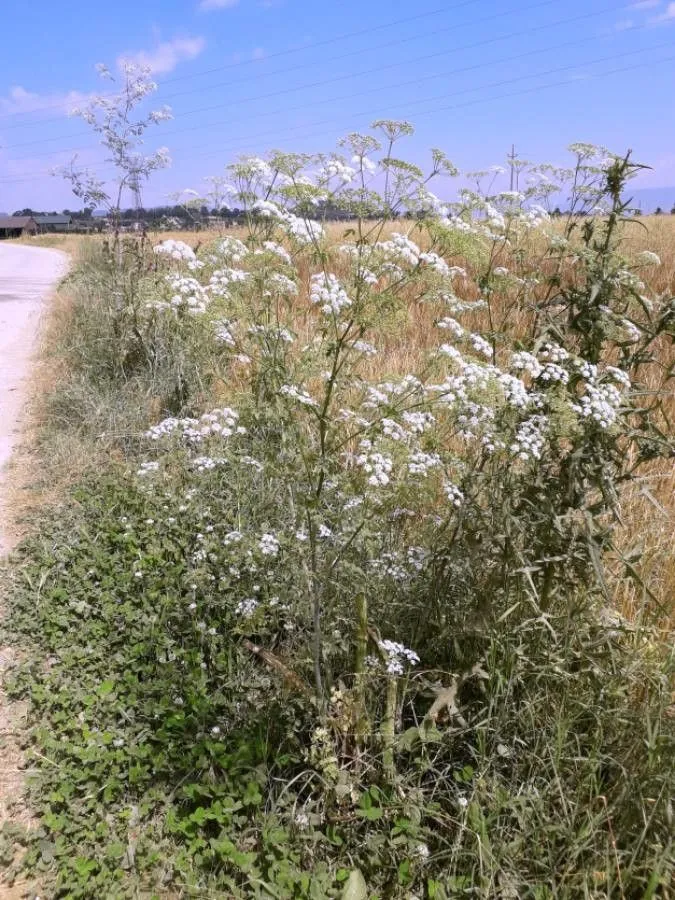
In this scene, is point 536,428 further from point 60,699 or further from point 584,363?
point 60,699

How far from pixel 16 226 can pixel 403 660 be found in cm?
6481

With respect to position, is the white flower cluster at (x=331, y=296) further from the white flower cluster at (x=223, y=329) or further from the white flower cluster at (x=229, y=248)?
the white flower cluster at (x=229, y=248)

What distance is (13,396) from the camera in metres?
7.61

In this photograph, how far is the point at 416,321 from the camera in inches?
313

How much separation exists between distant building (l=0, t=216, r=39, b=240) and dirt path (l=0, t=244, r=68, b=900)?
37228 mm

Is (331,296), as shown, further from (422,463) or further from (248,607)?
(248,607)

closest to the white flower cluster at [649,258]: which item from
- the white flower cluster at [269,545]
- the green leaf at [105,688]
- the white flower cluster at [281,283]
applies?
the white flower cluster at [281,283]

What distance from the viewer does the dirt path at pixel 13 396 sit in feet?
9.52

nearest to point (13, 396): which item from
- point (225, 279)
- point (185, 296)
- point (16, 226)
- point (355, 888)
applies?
point (185, 296)

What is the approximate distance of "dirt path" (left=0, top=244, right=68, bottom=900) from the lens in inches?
114

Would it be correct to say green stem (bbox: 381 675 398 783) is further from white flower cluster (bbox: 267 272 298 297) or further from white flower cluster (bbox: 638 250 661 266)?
white flower cluster (bbox: 638 250 661 266)

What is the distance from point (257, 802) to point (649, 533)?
2477 millimetres

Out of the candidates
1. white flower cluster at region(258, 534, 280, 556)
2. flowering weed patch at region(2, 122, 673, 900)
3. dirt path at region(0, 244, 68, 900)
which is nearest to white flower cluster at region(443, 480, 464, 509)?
flowering weed patch at region(2, 122, 673, 900)

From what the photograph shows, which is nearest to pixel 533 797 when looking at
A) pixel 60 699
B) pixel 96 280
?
pixel 60 699
